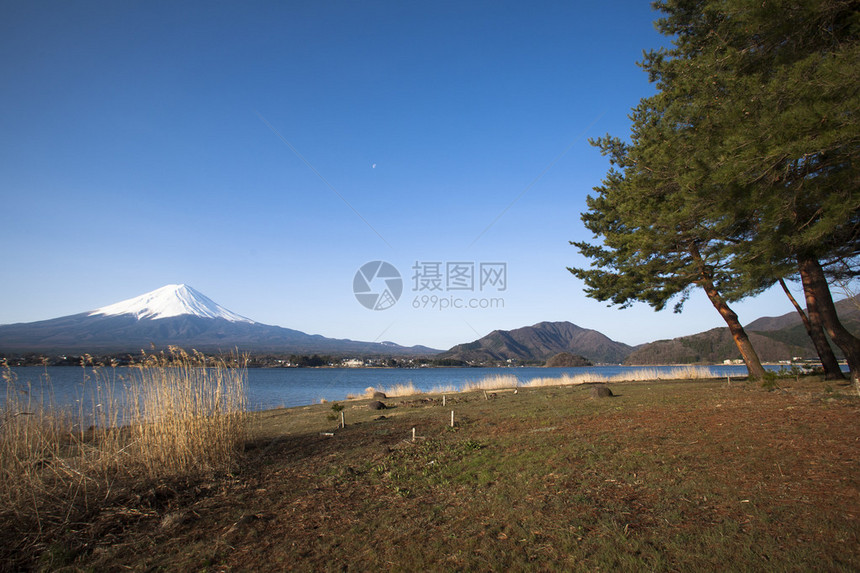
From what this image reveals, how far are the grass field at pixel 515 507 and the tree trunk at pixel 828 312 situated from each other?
3.28 metres

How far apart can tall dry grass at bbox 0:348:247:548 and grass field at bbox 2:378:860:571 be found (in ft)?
1.31

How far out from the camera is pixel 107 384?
700 centimetres

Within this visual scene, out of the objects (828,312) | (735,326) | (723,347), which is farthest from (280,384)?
(723,347)

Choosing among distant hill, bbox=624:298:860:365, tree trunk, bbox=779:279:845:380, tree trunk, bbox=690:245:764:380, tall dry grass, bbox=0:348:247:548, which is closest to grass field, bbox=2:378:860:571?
tall dry grass, bbox=0:348:247:548

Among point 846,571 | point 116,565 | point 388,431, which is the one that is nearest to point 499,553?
point 846,571

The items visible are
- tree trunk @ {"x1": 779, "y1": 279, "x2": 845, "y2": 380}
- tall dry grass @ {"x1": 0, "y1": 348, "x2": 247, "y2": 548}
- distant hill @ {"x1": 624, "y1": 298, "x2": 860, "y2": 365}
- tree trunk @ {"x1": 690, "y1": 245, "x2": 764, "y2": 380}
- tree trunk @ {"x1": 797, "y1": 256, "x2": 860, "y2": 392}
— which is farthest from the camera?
distant hill @ {"x1": 624, "y1": 298, "x2": 860, "y2": 365}

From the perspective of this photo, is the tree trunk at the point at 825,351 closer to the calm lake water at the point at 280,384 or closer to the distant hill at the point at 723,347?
the calm lake water at the point at 280,384

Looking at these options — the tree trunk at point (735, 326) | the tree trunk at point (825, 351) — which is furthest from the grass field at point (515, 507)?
the tree trunk at point (735, 326)

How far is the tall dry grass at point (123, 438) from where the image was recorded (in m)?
5.05

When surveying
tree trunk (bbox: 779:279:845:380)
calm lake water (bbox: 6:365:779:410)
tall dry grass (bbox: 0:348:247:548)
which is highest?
tree trunk (bbox: 779:279:845:380)

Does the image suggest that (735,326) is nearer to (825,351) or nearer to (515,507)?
(825,351)

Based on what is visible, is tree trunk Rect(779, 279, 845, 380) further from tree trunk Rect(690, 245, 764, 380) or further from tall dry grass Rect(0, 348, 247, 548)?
tall dry grass Rect(0, 348, 247, 548)

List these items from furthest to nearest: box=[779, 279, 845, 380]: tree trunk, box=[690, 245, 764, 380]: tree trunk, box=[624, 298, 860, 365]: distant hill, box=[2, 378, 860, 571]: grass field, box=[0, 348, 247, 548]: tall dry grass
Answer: box=[624, 298, 860, 365]: distant hill
box=[690, 245, 764, 380]: tree trunk
box=[779, 279, 845, 380]: tree trunk
box=[0, 348, 247, 548]: tall dry grass
box=[2, 378, 860, 571]: grass field

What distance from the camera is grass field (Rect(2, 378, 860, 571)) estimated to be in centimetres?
357
